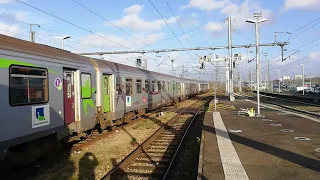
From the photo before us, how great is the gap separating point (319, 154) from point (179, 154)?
13.5ft

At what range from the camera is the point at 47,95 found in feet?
28.2

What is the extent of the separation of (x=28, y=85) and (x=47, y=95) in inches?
33.2

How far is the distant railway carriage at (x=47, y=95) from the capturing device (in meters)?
7.08

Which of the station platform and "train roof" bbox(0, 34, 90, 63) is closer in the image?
the station platform

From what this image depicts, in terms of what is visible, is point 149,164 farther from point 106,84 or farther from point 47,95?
point 106,84

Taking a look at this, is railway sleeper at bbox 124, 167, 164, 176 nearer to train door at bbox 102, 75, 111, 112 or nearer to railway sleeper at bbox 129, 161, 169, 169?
railway sleeper at bbox 129, 161, 169, 169

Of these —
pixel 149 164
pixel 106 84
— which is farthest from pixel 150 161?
pixel 106 84

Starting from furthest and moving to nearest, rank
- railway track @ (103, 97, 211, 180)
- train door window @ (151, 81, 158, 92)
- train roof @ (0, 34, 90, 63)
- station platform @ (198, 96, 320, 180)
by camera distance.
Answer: train door window @ (151, 81, 158, 92) → railway track @ (103, 97, 211, 180) → train roof @ (0, 34, 90, 63) → station platform @ (198, 96, 320, 180)

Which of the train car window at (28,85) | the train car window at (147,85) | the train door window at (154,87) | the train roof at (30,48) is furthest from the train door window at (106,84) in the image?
the train door window at (154,87)

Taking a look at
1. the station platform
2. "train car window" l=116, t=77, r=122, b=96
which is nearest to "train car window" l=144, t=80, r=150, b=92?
"train car window" l=116, t=77, r=122, b=96

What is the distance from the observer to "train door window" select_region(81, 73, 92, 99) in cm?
1097

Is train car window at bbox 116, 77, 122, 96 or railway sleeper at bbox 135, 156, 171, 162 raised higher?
train car window at bbox 116, 77, 122, 96

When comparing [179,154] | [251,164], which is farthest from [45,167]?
[251,164]

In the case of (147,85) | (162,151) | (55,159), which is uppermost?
(147,85)
